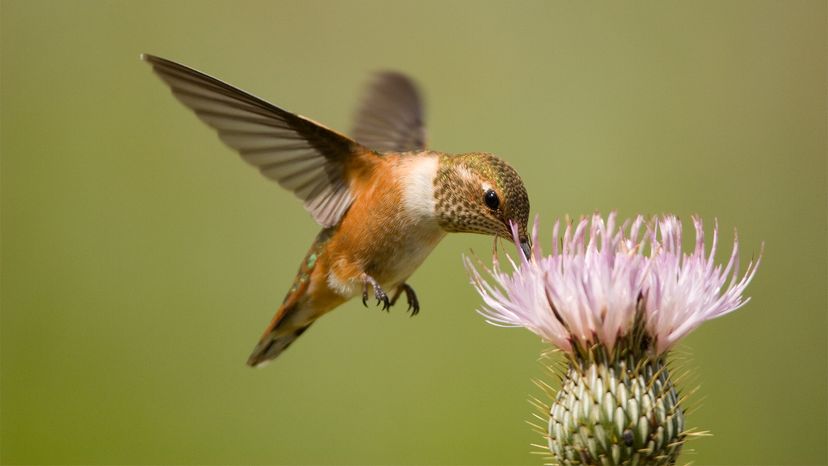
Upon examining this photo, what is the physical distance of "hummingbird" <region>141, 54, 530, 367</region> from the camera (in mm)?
2973

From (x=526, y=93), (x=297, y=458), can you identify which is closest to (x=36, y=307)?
(x=297, y=458)

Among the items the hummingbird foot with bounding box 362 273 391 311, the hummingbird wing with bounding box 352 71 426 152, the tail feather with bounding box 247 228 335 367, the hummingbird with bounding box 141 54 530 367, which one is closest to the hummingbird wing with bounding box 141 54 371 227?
the hummingbird with bounding box 141 54 530 367

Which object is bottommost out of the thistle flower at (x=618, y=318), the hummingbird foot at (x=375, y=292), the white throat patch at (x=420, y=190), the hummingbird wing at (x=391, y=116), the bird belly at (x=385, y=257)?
the thistle flower at (x=618, y=318)

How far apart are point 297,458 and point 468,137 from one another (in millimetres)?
2981

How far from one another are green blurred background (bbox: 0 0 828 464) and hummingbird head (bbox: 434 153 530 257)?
2918 millimetres

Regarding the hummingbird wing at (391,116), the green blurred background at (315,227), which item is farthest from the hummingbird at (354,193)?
the green blurred background at (315,227)

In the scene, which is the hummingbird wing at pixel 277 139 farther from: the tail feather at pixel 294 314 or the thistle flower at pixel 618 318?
the thistle flower at pixel 618 318

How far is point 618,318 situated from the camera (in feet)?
8.87

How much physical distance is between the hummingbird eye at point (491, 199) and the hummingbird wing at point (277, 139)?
63 centimetres

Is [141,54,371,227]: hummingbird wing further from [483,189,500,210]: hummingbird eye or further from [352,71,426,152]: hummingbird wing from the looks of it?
[352,71,426,152]: hummingbird wing

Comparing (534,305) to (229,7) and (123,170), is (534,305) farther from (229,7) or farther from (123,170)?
(229,7)

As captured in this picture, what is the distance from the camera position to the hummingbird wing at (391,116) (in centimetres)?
423

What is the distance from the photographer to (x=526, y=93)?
738 centimetres

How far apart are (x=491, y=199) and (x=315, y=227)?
3954 mm
